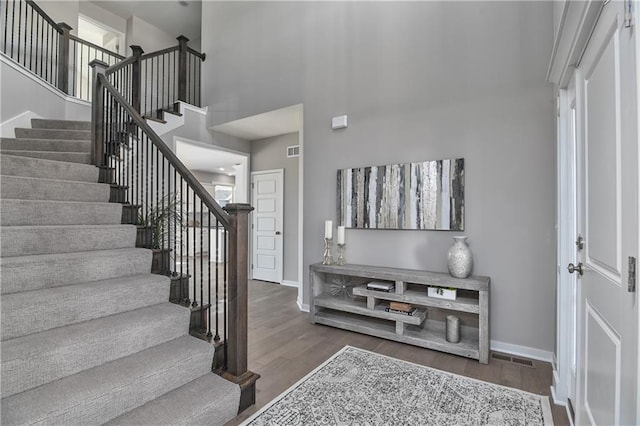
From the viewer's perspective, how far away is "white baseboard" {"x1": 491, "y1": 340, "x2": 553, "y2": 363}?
8.57 ft

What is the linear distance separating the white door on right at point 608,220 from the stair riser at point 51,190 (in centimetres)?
336

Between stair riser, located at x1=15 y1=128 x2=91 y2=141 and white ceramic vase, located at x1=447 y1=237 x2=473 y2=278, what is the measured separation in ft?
13.5

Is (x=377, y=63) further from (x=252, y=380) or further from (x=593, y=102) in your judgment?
(x=252, y=380)

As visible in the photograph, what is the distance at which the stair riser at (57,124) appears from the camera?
3713 mm

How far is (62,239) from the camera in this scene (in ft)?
7.09

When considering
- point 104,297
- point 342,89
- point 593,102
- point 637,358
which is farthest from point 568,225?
point 104,297

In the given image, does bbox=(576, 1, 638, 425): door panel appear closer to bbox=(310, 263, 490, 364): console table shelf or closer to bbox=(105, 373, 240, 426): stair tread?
bbox=(310, 263, 490, 364): console table shelf

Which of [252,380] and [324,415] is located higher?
[252,380]

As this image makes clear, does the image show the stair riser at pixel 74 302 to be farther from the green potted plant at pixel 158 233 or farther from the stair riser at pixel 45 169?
the stair riser at pixel 45 169

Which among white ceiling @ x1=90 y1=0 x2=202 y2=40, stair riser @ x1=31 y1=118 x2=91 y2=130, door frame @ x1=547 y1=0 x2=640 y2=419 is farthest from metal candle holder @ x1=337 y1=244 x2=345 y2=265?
white ceiling @ x1=90 y1=0 x2=202 y2=40

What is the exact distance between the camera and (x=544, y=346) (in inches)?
103

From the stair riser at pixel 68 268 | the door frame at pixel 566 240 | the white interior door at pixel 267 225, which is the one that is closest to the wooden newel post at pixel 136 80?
the white interior door at pixel 267 225

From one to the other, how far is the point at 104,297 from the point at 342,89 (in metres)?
3.08

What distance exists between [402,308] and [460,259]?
716mm
